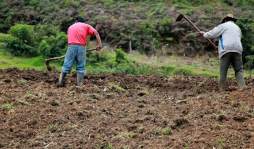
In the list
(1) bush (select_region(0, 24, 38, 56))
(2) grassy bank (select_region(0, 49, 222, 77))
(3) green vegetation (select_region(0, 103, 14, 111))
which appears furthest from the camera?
(1) bush (select_region(0, 24, 38, 56))

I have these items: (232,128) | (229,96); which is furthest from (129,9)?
(232,128)

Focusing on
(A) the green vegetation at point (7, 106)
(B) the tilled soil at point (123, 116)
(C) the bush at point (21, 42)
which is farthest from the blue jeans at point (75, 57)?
(C) the bush at point (21, 42)

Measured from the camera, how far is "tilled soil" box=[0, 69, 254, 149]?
960cm

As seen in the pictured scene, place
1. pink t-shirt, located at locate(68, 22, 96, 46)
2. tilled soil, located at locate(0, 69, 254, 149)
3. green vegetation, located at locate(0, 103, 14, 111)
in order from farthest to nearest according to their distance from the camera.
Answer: pink t-shirt, located at locate(68, 22, 96, 46), green vegetation, located at locate(0, 103, 14, 111), tilled soil, located at locate(0, 69, 254, 149)

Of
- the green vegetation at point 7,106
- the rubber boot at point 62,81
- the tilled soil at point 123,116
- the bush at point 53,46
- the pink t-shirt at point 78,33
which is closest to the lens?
the tilled soil at point 123,116

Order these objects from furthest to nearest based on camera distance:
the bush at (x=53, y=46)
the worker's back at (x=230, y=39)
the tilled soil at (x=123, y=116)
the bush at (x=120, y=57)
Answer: the bush at (x=53, y=46) → the bush at (x=120, y=57) → the worker's back at (x=230, y=39) → the tilled soil at (x=123, y=116)

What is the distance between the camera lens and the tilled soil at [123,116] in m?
9.60

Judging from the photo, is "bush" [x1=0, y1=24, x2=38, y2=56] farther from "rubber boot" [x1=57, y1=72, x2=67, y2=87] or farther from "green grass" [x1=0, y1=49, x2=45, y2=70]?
"rubber boot" [x1=57, y1=72, x2=67, y2=87]

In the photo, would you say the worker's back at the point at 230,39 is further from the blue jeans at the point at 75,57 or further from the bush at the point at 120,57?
the bush at the point at 120,57

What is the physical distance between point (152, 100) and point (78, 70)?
8.18 ft

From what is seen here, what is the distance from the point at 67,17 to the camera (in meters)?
29.5

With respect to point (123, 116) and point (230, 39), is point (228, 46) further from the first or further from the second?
point (123, 116)

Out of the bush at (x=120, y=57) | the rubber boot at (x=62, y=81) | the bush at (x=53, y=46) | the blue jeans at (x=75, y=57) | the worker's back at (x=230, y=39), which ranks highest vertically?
the worker's back at (x=230, y=39)

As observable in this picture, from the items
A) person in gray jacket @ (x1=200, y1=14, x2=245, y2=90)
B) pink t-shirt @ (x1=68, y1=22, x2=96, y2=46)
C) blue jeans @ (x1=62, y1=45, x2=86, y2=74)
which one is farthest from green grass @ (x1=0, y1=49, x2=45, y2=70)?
person in gray jacket @ (x1=200, y1=14, x2=245, y2=90)
